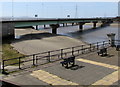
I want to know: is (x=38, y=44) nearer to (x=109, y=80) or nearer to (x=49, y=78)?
(x=49, y=78)

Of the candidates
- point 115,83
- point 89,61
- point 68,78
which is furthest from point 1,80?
point 89,61

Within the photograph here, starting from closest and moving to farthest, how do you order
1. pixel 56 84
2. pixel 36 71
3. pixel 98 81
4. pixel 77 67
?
1. pixel 56 84
2. pixel 98 81
3. pixel 36 71
4. pixel 77 67

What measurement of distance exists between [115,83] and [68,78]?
2855mm

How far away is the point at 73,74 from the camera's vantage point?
40.3 ft

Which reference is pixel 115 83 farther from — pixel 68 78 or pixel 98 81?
pixel 68 78

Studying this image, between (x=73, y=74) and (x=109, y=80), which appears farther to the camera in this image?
(x=73, y=74)

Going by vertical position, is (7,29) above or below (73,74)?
above

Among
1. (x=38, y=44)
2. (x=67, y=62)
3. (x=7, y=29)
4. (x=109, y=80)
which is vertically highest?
(x=7, y=29)

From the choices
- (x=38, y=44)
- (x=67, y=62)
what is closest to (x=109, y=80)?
(x=67, y=62)

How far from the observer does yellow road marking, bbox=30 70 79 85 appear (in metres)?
10.7

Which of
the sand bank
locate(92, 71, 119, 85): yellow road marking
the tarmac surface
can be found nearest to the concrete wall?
the sand bank

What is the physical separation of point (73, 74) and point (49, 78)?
1815mm

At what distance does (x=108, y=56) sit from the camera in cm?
1777

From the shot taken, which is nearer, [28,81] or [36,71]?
[28,81]
